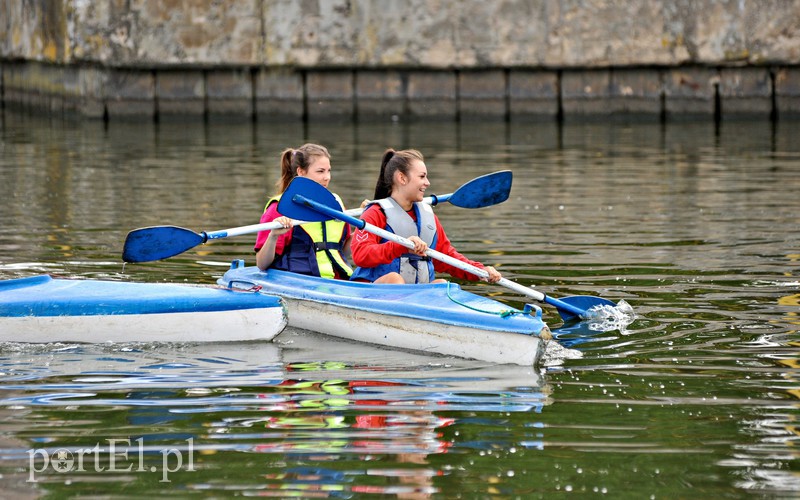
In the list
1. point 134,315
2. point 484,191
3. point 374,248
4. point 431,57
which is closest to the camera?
point 134,315

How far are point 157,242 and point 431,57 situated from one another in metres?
11.9

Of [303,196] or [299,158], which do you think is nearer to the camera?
[303,196]

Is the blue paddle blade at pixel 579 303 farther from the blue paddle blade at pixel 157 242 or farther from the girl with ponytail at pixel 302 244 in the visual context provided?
the blue paddle blade at pixel 157 242

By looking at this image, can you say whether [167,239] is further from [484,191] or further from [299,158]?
[484,191]

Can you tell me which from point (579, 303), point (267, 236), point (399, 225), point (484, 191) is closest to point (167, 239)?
point (267, 236)

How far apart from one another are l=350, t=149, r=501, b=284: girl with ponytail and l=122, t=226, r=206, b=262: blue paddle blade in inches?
34.5

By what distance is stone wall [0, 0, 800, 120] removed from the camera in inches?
707

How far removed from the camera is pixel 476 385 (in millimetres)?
5414

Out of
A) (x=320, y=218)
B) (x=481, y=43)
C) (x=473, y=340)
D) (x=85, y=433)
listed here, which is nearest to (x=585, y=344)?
(x=473, y=340)

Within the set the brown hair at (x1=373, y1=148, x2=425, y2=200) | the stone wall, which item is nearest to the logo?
the brown hair at (x1=373, y1=148, x2=425, y2=200)

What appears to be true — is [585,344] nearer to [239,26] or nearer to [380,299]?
[380,299]

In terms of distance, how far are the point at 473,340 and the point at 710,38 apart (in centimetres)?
1309

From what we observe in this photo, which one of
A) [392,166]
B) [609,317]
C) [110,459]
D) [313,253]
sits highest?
[392,166]

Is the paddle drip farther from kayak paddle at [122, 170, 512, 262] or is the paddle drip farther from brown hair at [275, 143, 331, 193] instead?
brown hair at [275, 143, 331, 193]
